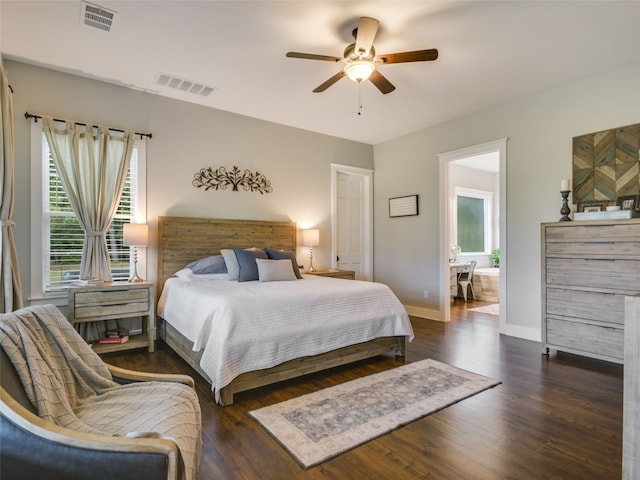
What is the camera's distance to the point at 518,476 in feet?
5.59

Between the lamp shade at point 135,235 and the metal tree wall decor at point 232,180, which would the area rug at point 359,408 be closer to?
the lamp shade at point 135,235

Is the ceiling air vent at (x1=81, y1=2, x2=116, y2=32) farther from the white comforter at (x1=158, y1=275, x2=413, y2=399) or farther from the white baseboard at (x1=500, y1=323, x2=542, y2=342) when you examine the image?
the white baseboard at (x1=500, y1=323, x2=542, y2=342)

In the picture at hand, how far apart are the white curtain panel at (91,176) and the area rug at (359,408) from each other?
8.21 ft

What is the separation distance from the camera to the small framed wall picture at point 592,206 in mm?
3492

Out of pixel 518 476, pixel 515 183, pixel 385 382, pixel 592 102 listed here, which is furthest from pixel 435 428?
pixel 592 102

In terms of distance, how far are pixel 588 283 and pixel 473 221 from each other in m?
5.00

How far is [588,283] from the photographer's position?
10.7 feet

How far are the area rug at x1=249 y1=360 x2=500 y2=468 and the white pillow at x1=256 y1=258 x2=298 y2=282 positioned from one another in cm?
141

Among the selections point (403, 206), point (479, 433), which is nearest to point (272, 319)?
point (479, 433)

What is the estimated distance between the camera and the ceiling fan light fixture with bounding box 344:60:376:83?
8.95 feet

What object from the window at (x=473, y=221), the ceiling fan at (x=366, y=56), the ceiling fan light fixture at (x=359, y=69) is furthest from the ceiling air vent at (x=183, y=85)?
the window at (x=473, y=221)

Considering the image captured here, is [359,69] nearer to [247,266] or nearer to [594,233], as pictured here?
[247,266]

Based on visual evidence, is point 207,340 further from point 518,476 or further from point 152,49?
point 152,49

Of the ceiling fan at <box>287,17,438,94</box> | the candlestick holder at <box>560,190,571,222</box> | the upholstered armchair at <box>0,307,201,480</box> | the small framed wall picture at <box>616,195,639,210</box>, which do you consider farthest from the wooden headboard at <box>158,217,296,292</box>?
the small framed wall picture at <box>616,195,639,210</box>
